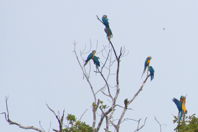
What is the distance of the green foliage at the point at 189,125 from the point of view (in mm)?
9699

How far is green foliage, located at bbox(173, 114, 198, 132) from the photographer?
970cm

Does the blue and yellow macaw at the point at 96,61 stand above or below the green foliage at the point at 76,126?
above

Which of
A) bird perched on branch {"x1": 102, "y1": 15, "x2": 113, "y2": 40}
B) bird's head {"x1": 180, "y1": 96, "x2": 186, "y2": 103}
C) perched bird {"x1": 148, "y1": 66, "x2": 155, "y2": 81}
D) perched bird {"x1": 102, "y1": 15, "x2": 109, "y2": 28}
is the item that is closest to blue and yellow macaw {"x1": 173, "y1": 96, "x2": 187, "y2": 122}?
bird's head {"x1": 180, "y1": 96, "x2": 186, "y2": 103}

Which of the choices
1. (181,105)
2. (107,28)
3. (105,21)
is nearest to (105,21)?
(105,21)

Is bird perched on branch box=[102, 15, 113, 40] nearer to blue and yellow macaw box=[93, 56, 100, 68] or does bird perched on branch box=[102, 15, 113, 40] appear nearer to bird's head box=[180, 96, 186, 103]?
blue and yellow macaw box=[93, 56, 100, 68]

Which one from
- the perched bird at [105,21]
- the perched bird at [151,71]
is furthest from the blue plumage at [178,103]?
the perched bird at [105,21]

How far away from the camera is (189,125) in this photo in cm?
979

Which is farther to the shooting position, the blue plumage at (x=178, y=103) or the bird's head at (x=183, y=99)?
the bird's head at (x=183, y=99)

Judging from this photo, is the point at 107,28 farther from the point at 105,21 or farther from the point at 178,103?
the point at 178,103

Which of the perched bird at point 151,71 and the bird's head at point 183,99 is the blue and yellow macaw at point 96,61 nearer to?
the perched bird at point 151,71

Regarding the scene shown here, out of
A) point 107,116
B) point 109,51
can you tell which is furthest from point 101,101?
point 109,51

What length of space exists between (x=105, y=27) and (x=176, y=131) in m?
3.80

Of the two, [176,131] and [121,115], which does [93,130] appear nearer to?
[121,115]

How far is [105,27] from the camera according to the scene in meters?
12.8
